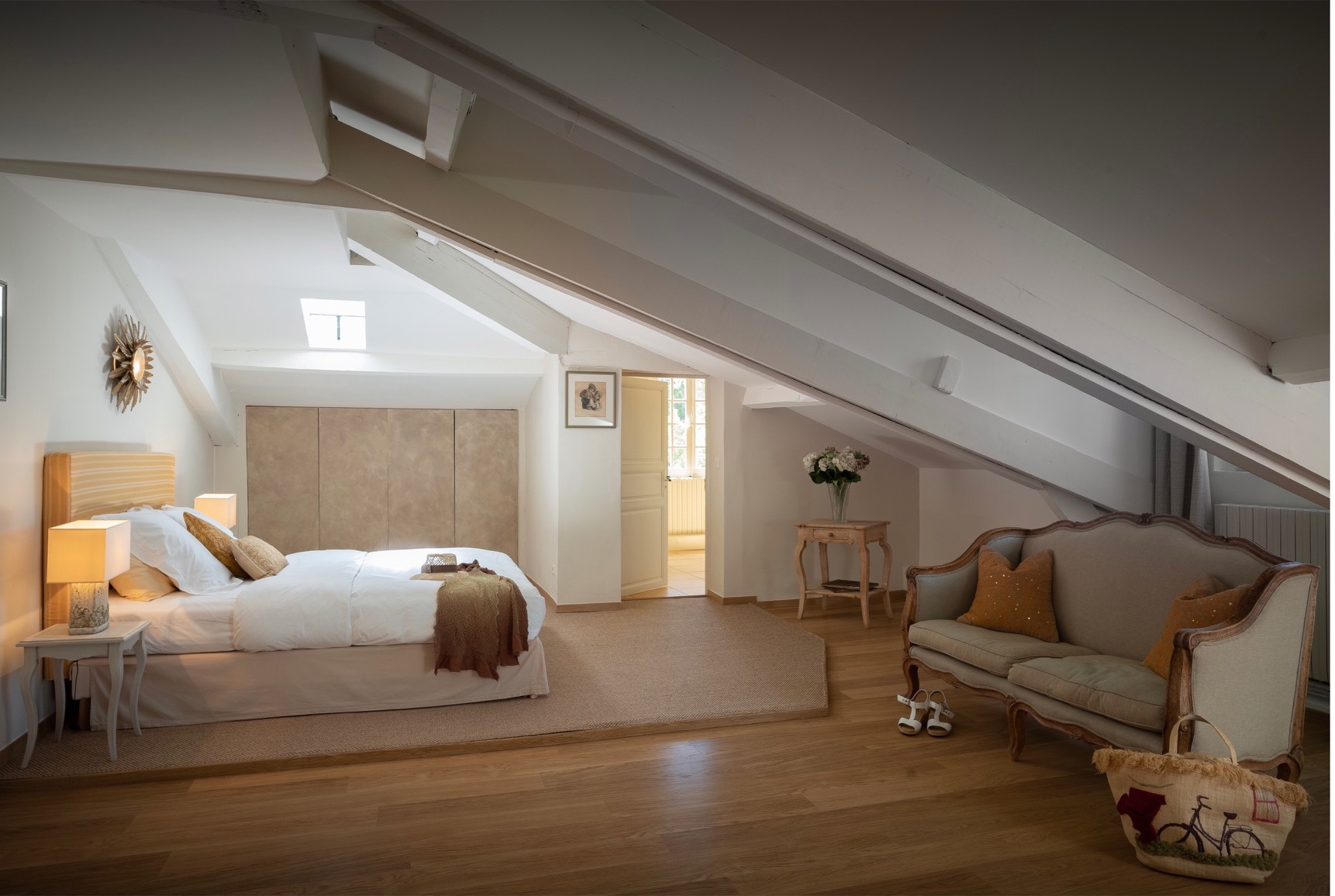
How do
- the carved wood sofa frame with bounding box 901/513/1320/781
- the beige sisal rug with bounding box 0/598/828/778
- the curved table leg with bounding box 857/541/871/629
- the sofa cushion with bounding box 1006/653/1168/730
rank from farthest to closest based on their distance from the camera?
the curved table leg with bounding box 857/541/871/629 < the beige sisal rug with bounding box 0/598/828/778 < the sofa cushion with bounding box 1006/653/1168/730 < the carved wood sofa frame with bounding box 901/513/1320/781

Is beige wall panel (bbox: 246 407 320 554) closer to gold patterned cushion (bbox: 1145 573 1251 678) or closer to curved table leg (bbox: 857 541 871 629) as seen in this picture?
curved table leg (bbox: 857 541 871 629)

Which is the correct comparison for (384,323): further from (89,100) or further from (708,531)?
(89,100)

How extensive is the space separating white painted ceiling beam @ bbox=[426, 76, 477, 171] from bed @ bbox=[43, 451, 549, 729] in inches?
81.3

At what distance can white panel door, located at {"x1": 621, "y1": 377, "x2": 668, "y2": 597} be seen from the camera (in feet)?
22.9

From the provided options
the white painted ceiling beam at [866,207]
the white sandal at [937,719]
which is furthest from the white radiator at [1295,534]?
the white painted ceiling beam at [866,207]

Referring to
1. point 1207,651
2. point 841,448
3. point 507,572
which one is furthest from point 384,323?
point 1207,651

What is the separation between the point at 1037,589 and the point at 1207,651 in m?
1.13

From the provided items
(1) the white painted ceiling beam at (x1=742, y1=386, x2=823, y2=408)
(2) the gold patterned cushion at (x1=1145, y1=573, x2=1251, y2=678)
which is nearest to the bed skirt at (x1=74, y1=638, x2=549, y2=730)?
(1) the white painted ceiling beam at (x1=742, y1=386, x2=823, y2=408)

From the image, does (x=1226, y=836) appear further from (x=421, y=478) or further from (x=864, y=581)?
(x=421, y=478)

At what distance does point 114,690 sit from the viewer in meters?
3.37

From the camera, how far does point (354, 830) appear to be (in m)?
2.87

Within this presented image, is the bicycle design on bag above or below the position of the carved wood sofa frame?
below

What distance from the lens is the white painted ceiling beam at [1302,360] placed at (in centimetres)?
222

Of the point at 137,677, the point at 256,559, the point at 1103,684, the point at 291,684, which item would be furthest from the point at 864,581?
the point at 137,677
